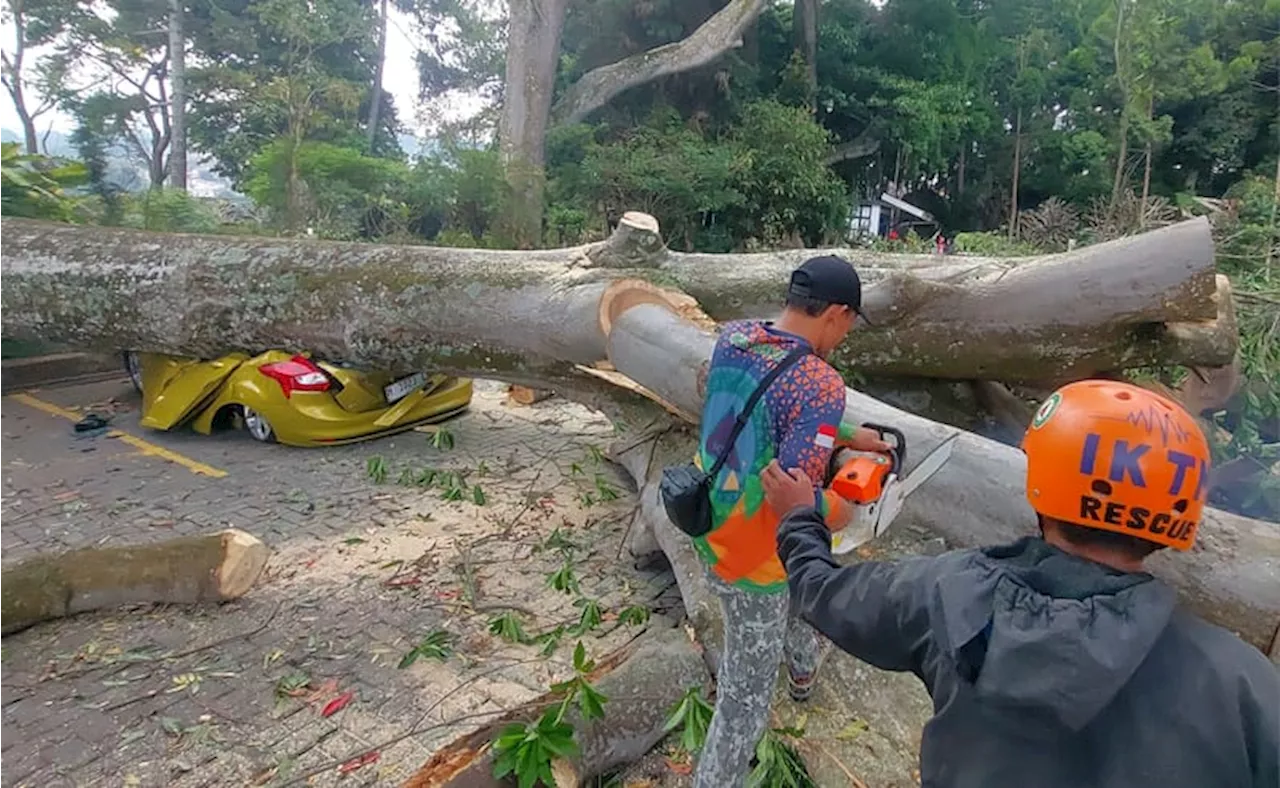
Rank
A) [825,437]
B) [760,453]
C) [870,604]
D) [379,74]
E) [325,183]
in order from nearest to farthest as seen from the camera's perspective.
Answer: [870,604] → [825,437] → [760,453] → [325,183] → [379,74]

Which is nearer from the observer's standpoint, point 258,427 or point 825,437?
point 825,437

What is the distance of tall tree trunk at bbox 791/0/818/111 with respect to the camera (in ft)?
65.5

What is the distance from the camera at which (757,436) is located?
2.03 m

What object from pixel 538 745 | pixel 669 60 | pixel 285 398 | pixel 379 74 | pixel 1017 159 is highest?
pixel 379 74

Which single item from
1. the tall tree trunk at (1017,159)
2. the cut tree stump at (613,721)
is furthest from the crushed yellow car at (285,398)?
the tall tree trunk at (1017,159)

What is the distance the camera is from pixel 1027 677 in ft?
3.33

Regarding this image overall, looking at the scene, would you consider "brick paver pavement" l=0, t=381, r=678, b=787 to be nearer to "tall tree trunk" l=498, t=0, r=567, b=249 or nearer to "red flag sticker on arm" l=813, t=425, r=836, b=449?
"red flag sticker on arm" l=813, t=425, r=836, b=449

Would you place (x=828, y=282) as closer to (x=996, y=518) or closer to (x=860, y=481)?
→ (x=860, y=481)

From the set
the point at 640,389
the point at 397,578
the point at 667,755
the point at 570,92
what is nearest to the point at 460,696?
the point at 667,755

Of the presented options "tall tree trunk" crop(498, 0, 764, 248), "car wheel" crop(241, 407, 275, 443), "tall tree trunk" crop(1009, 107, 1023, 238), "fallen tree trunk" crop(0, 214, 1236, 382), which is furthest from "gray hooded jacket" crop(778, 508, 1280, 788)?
"tall tree trunk" crop(1009, 107, 1023, 238)

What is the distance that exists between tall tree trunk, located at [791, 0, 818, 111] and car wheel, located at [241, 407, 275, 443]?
17.0 meters

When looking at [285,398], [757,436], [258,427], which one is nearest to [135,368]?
[258,427]

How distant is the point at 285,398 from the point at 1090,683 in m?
5.50

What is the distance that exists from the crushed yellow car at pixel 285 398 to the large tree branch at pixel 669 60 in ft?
47.1
